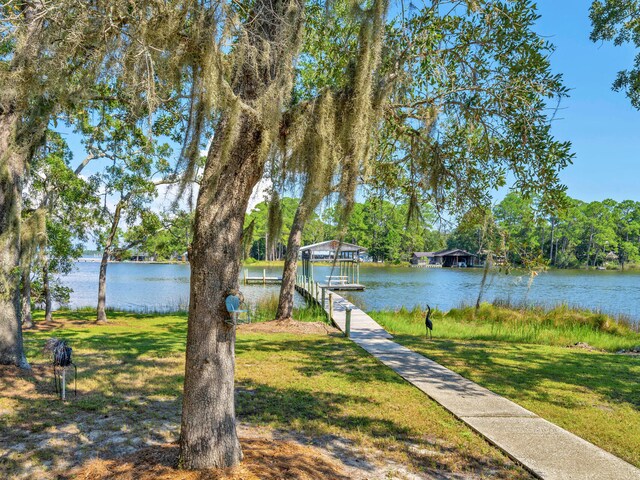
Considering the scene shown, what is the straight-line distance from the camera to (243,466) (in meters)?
3.27

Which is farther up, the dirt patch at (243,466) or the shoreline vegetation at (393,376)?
the dirt patch at (243,466)

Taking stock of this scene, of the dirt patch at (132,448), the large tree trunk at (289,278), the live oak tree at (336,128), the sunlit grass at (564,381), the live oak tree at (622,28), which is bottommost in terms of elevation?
the sunlit grass at (564,381)

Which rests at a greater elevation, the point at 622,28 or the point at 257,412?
the point at 622,28

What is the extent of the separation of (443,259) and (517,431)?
7751 centimetres

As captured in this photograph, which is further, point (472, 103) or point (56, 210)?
point (56, 210)

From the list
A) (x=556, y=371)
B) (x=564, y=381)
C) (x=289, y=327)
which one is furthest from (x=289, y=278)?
(x=564, y=381)

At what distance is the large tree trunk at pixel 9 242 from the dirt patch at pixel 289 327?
6.16 metres

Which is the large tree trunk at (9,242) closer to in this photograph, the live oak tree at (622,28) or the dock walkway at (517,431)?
the dock walkway at (517,431)

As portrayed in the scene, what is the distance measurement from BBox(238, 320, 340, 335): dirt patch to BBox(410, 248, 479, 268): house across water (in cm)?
6539

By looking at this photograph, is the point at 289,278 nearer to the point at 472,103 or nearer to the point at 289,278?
the point at 289,278

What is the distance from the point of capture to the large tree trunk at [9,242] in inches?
229

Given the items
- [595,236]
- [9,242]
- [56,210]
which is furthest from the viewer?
[595,236]

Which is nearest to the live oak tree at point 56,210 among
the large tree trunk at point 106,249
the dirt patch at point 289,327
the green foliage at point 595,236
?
the large tree trunk at point 106,249

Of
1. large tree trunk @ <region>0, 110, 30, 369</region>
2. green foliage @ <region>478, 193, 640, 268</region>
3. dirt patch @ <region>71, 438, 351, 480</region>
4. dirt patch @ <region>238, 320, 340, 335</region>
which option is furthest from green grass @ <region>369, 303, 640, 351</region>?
green foliage @ <region>478, 193, 640, 268</region>
